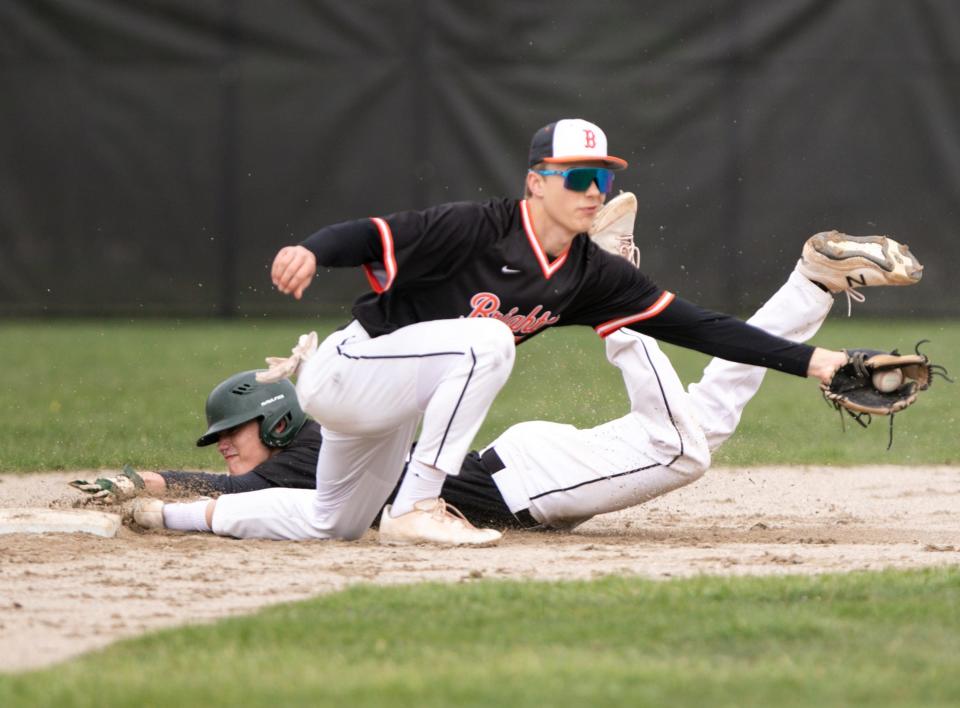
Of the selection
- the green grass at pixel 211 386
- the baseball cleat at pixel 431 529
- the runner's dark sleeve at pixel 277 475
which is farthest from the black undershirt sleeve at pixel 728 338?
the green grass at pixel 211 386

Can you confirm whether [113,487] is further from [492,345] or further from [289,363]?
[492,345]

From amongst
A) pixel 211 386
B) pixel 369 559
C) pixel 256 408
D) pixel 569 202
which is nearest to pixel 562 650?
pixel 369 559

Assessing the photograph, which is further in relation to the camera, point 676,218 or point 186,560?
point 676,218

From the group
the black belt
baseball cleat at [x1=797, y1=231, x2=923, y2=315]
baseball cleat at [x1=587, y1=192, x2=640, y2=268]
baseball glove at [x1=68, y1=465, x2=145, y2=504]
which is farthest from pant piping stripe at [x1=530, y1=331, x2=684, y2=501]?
baseball glove at [x1=68, y1=465, x2=145, y2=504]

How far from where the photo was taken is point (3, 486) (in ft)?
19.5

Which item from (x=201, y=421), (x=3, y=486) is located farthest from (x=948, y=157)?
(x=3, y=486)

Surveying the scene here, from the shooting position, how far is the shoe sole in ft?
16.7

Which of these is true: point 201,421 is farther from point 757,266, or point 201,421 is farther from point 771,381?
point 757,266

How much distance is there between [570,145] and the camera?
435 centimetres

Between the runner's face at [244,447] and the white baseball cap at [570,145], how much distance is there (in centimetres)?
147

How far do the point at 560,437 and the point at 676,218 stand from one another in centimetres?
709

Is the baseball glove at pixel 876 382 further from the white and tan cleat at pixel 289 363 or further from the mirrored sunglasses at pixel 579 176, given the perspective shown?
the white and tan cleat at pixel 289 363

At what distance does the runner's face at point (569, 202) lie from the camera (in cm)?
431

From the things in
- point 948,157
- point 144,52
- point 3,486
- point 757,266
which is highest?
point 144,52
